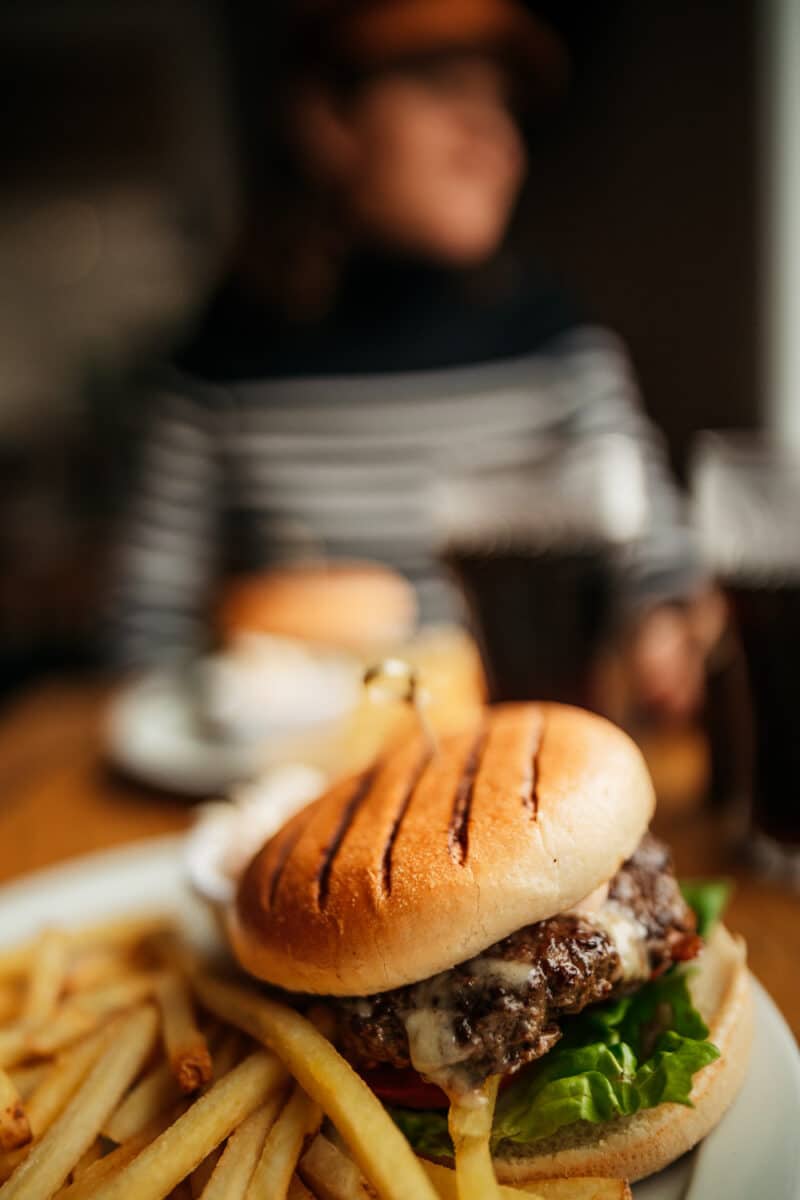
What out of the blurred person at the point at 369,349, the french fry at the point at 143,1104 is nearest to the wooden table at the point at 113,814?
the french fry at the point at 143,1104

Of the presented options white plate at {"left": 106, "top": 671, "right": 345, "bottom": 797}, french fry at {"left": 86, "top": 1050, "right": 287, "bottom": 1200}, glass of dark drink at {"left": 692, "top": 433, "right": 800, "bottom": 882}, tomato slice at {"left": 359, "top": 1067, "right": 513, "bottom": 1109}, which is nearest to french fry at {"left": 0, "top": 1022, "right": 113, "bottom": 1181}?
french fry at {"left": 86, "top": 1050, "right": 287, "bottom": 1200}

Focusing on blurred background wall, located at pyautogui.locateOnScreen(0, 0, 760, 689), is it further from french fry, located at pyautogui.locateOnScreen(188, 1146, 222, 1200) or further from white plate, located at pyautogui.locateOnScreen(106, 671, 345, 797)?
french fry, located at pyautogui.locateOnScreen(188, 1146, 222, 1200)

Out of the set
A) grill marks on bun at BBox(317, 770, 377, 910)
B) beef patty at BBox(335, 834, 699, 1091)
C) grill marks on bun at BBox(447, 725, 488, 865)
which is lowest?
beef patty at BBox(335, 834, 699, 1091)

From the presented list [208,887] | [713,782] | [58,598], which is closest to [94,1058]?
[208,887]

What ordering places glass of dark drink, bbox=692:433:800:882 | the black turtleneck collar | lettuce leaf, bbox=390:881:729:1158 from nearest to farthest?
1. lettuce leaf, bbox=390:881:729:1158
2. glass of dark drink, bbox=692:433:800:882
3. the black turtleneck collar

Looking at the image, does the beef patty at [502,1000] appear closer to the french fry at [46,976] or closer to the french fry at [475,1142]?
the french fry at [475,1142]

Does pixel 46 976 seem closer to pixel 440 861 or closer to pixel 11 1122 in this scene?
pixel 11 1122
